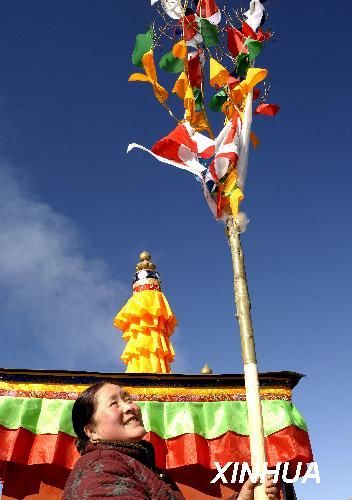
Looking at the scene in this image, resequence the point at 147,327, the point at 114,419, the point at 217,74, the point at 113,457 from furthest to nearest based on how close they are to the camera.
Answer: the point at 147,327 < the point at 217,74 < the point at 114,419 < the point at 113,457

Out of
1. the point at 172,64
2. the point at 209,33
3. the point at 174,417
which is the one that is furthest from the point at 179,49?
the point at 174,417

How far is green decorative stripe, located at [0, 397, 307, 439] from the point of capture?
627 cm

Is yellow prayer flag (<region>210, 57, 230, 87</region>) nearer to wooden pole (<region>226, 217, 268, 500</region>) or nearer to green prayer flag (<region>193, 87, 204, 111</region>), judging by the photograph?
green prayer flag (<region>193, 87, 204, 111</region>)

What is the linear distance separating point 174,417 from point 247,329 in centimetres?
394

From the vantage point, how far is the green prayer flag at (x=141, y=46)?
4047mm

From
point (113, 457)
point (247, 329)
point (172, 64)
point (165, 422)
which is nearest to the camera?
point (113, 457)

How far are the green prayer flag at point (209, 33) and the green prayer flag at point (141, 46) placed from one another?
45 cm

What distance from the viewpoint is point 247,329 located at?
3061mm

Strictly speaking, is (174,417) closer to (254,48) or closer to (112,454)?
(254,48)

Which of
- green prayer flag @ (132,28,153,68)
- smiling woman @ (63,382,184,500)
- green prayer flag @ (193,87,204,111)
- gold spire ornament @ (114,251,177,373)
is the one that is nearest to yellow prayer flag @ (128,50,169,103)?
green prayer flag @ (132,28,153,68)

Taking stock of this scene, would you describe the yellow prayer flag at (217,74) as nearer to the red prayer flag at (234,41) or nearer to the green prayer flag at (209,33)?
the green prayer flag at (209,33)

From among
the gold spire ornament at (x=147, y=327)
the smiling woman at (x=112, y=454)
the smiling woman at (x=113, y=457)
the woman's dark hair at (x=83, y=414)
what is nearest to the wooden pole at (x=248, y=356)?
the smiling woman at (x=113, y=457)

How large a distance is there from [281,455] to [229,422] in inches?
30.5

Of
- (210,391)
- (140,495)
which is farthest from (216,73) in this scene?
(210,391)
